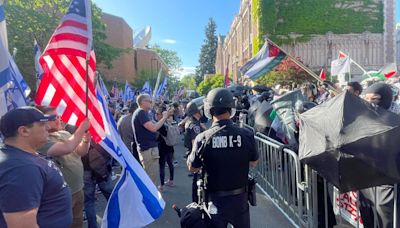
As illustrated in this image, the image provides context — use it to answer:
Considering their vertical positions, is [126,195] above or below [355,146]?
below

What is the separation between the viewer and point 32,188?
6.63ft

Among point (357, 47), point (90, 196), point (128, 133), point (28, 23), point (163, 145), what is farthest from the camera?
point (357, 47)

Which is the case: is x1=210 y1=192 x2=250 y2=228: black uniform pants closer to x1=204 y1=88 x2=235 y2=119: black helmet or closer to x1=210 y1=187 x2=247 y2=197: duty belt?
x1=210 y1=187 x2=247 y2=197: duty belt

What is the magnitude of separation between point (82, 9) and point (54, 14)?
20.9 meters

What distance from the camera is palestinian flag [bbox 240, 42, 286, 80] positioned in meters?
6.47

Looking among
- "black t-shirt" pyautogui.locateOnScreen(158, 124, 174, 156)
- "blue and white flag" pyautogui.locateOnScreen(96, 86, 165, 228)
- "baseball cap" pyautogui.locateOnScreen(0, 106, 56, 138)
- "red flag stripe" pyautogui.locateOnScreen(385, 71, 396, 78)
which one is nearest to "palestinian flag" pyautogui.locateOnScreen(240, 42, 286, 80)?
"black t-shirt" pyautogui.locateOnScreen(158, 124, 174, 156)

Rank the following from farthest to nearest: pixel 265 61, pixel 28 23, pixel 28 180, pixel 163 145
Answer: pixel 28 23
pixel 163 145
pixel 265 61
pixel 28 180

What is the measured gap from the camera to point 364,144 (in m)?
2.49

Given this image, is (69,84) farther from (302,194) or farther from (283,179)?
(283,179)

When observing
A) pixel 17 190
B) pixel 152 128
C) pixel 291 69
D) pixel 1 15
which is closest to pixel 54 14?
pixel 291 69

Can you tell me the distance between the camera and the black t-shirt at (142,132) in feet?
18.0

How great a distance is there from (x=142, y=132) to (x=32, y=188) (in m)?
3.60

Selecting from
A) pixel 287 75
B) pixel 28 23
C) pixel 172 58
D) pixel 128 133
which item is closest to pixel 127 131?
pixel 128 133

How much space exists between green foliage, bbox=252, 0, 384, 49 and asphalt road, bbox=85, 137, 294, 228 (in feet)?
88.7
